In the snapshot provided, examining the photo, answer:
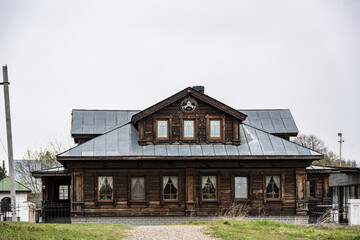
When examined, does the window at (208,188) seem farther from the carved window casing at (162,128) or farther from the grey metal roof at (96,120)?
the grey metal roof at (96,120)

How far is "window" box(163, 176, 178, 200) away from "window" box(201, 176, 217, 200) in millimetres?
1318

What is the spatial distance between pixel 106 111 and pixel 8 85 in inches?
331

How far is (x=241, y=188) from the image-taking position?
28.4 m

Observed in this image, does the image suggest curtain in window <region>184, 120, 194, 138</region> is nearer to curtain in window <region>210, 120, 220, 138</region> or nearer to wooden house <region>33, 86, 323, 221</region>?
wooden house <region>33, 86, 323, 221</region>

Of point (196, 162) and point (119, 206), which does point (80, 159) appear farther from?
point (196, 162)

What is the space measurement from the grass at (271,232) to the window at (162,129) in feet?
27.1

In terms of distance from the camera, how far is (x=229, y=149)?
2816cm

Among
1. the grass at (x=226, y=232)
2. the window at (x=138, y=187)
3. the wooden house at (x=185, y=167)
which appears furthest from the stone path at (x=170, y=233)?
the window at (x=138, y=187)

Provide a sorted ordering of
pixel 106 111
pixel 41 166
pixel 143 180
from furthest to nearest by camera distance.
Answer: pixel 41 166, pixel 106 111, pixel 143 180

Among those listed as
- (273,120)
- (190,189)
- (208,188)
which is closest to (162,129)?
(190,189)

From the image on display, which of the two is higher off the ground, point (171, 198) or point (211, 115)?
point (211, 115)

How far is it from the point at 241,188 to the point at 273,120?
21.8 feet

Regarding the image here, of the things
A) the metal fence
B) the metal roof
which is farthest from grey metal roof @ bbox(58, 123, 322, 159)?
the metal roof

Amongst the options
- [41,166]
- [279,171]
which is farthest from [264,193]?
[41,166]
